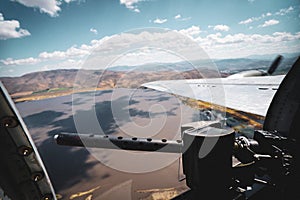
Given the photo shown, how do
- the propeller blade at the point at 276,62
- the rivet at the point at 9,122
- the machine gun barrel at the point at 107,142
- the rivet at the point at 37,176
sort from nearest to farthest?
the rivet at the point at 9,122, the rivet at the point at 37,176, the machine gun barrel at the point at 107,142, the propeller blade at the point at 276,62

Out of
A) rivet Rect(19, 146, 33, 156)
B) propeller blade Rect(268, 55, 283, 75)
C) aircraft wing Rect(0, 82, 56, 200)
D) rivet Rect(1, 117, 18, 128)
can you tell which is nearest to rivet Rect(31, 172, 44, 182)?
aircraft wing Rect(0, 82, 56, 200)

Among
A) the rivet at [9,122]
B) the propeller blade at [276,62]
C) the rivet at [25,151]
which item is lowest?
the propeller blade at [276,62]

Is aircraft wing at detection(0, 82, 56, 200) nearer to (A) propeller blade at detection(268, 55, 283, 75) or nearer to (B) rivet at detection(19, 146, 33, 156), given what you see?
(B) rivet at detection(19, 146, 33, 156)

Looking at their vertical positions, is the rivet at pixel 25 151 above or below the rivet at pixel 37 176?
above

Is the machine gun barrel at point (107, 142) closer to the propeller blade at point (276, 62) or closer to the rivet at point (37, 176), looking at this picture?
the rivet at point (37, 176)

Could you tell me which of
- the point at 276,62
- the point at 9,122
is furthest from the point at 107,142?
the point at 276,62

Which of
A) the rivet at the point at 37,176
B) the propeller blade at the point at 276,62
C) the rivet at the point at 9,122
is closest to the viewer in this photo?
the rivet at the point at 9,122

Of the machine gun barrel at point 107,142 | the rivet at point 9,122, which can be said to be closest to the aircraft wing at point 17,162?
the rivet at point 9,122

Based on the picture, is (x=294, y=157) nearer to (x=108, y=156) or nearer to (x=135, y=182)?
(x=135, y=182)

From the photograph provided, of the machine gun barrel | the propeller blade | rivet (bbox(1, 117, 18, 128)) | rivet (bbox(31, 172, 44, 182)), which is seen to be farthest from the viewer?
the propeller blade

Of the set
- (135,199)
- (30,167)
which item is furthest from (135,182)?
(30,167)

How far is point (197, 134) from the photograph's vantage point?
1.17 m

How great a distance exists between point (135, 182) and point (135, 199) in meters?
0.59

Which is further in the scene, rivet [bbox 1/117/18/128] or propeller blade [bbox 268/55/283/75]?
propeller blade [bbox 268/55/283/75]
